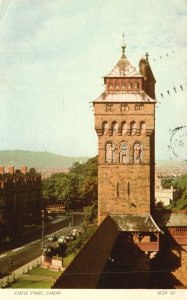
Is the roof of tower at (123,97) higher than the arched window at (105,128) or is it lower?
higher

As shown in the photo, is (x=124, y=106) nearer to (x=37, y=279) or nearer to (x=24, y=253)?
(x=37, y=279)

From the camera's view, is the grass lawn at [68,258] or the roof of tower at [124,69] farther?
the grass lawn at [68,258]

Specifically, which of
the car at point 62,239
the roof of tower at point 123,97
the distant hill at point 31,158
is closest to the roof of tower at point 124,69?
the roof of tower at point 123,97

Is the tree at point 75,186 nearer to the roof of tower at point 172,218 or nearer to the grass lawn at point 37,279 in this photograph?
the grass lawn at point 37,279

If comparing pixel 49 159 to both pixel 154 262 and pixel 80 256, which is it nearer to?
pixel 154 262

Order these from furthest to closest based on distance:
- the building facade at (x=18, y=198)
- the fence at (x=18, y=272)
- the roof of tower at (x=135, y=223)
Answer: the building facade at (x=18, y=198), the fence at (x=18, y=272), the roof of tower at (x=135, y=223)

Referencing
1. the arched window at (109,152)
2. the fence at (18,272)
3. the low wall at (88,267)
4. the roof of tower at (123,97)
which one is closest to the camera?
the low wall at (88,267)
